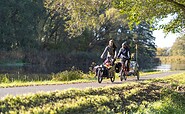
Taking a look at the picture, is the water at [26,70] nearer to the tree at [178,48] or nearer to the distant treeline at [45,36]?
the distant treeline at [45,36]

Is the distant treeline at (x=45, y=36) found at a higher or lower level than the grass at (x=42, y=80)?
higher

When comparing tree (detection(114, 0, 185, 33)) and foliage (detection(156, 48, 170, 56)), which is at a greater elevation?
foliage (detection(156, 48, 170, 56))

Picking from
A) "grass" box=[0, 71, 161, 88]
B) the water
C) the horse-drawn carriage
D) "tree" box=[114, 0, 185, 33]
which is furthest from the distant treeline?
"tree" box=[114, 0, 185, 33]

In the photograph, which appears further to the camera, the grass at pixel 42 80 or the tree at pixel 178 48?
the tree at pixel 178 48

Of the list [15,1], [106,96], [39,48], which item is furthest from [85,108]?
[39,48]

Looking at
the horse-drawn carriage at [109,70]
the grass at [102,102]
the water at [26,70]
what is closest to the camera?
the grass at [102,102]

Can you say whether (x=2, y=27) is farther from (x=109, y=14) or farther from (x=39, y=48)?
(x=109, y=14)

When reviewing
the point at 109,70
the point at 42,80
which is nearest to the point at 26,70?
the point at 42,80

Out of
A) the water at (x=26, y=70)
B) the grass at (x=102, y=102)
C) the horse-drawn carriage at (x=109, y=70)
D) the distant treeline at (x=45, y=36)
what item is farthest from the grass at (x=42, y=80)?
the distant treeline at (x=45, y=36)

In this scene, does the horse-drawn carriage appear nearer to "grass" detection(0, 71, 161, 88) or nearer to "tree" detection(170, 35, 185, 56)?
"grass" detection(0, 71, 161, 88)

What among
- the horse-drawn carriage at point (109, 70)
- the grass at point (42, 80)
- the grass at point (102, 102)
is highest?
the horse-drawn carriage at point (109, 70)

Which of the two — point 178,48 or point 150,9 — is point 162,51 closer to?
point 178,48

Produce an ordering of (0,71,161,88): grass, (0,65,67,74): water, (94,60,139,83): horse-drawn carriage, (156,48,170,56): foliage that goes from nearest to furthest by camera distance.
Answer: (0,71,161,88): grass < (94,60,139,83): horse-drawn carriage < (0,65,67,74): water < (156,48,170,56): foliage

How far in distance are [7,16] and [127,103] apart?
41.9m
